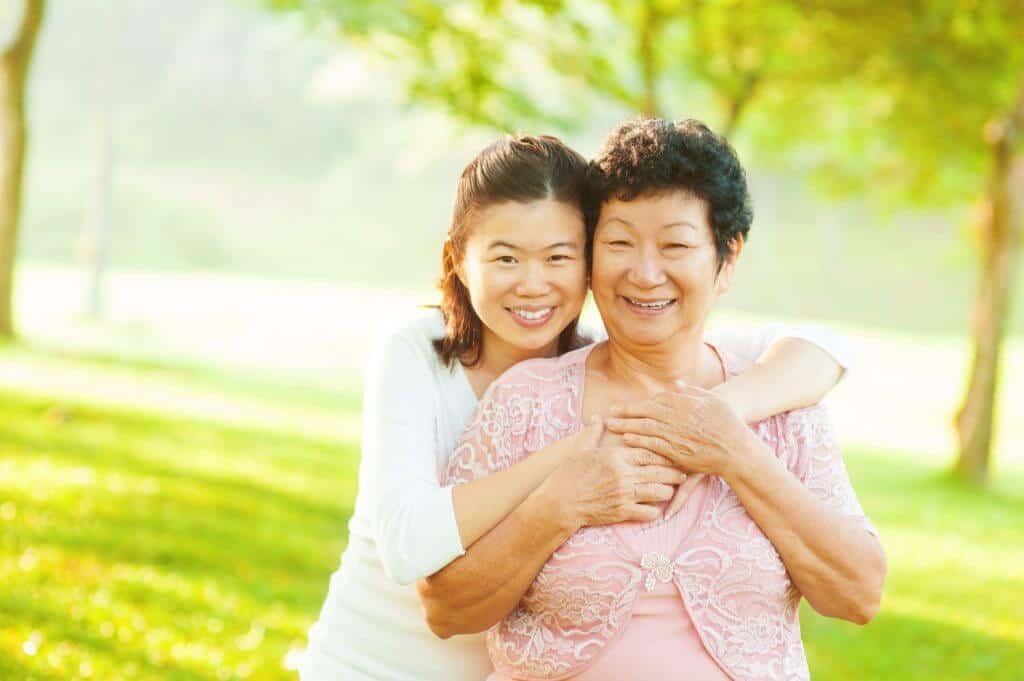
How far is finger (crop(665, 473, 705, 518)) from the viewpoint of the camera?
9.28 ft

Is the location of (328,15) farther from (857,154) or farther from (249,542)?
(857,154)

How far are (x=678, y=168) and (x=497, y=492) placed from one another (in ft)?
2.72

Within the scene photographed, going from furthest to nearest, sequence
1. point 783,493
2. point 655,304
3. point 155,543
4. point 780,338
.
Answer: point 155,543 < point 780,338 < point 655,304 < point 783,493

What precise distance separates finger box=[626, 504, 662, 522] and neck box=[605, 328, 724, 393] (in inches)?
15.1

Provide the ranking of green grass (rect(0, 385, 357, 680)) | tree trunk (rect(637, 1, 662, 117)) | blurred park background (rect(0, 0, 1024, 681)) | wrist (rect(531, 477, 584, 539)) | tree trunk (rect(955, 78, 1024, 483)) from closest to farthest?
wrist (rect(531, 477, 584, 539))
green grass (rect(0, 385, 357, 680))
blurred park background (rect(0, 0, 1024, 681))
tree trunk (rect(637, 1, 662, 117))
tree trunk (rect(955, 78, 1024, 483))

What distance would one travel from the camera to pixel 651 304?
117 inches

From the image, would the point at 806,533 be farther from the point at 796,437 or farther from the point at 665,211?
the point at 665,211

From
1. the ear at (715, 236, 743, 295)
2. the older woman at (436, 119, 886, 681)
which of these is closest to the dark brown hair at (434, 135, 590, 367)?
the older woman at (436, 119, 886, 681)

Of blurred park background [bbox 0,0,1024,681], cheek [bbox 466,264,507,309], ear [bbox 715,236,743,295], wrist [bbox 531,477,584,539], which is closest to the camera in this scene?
wrist [bbox 531,477,584,539]

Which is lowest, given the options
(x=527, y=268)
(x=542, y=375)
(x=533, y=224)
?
(x=542, y=375)

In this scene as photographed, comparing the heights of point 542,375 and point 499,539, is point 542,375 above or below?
above

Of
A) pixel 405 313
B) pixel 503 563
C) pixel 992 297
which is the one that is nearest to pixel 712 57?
pixel 992 297

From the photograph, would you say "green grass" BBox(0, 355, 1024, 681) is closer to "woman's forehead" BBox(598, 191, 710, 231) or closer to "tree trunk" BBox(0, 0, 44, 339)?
"woman's forehead" BBox(598, 191, 710, 231)

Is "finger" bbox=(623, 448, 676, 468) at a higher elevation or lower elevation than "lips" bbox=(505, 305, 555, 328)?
lower
